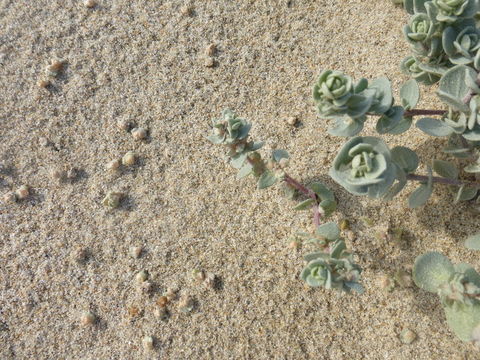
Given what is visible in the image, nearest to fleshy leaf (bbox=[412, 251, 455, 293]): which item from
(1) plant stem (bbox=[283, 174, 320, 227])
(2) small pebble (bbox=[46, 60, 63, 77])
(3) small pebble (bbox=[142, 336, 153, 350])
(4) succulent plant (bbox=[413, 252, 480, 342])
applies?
(4) succulent plant (bbox=[413, 252, 480, 342])

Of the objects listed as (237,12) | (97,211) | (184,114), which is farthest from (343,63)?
(97,211)

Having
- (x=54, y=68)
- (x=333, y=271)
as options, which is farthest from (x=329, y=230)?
(x=54, y=68)

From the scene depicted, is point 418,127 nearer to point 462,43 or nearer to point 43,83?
point 462,43

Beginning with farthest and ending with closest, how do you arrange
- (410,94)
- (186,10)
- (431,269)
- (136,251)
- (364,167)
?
1. (186,10)
2. (136,251)
3. (410,94)
4. (431,269)
5. (364,167)

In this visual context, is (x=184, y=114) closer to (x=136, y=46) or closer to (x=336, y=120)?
(x=136, y=46)

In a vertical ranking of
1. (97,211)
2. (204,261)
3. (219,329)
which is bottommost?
(219,329)

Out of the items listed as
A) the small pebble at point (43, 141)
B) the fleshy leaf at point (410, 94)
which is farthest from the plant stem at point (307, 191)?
the small pebble at point (43, 141)
